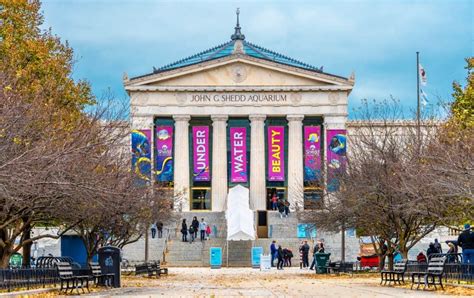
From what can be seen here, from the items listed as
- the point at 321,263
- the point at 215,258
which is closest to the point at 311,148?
the point at 215,258

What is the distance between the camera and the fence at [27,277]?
24.1 metres

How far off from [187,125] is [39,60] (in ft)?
148

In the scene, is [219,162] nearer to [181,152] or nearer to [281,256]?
[181,152]

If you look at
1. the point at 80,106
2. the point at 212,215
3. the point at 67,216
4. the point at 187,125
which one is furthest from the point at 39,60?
the point at 187,125

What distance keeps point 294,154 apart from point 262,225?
31.5 feet

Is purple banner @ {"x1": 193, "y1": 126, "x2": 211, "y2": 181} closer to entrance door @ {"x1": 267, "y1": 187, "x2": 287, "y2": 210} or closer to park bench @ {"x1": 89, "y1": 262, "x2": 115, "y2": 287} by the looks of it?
entrance door @ {"x1": 267, "y1": 187, "x2": 287, "y2": 210}

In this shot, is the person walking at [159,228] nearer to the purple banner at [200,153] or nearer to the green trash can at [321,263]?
the purple banner at [200,153]

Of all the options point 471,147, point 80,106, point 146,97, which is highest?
point 146,97

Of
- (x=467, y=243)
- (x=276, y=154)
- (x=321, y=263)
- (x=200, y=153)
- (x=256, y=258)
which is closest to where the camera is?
(x=467, y=243)

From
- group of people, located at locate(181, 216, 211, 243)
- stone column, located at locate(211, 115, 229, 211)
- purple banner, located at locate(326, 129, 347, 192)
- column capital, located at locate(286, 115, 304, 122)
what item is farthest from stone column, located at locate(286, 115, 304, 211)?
group of people, located at locate(181, 216, 211, 243)

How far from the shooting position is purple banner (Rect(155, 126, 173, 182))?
72125 millimetres

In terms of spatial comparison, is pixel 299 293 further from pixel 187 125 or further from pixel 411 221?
pixel 187 125

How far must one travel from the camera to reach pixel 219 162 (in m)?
82.4

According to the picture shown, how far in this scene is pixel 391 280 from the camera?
104 feet
